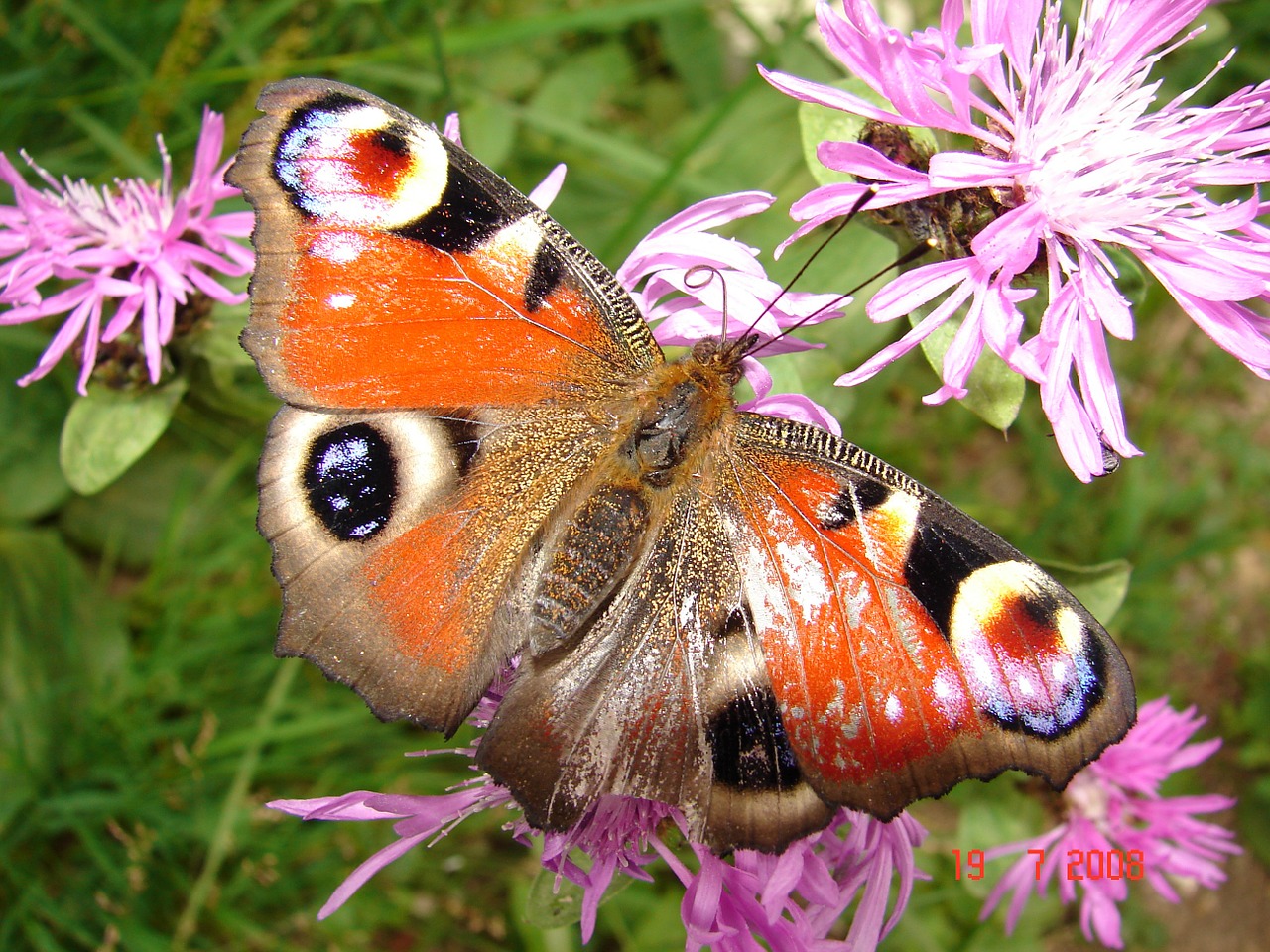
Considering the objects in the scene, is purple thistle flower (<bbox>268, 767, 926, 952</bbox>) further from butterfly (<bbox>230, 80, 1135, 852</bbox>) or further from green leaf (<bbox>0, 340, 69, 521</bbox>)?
green leaf (<bbox>0, 340, 69, 521</bbox>)

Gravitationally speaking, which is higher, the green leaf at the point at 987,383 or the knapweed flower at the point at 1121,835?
the green leaf at the point at 987,383

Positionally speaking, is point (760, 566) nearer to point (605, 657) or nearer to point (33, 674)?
Result: point (605, 657)

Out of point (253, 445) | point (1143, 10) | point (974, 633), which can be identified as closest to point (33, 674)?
point (253, 445)

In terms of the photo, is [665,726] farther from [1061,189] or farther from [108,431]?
[108,431]

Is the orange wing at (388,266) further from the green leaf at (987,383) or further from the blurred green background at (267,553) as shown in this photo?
the blurred green background at (267,553)

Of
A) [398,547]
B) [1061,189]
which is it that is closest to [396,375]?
[398,547]

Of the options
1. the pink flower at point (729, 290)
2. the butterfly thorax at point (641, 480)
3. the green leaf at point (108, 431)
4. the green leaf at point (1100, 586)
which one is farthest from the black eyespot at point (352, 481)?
the green leaf at point (1100, 586)

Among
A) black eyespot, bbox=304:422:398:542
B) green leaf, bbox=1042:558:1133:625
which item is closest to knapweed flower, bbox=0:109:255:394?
black eyespot, bbox=304:422:398:542
